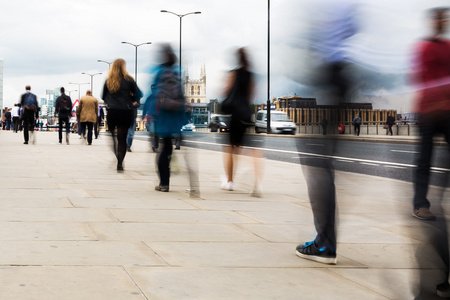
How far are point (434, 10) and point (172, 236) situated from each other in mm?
3054

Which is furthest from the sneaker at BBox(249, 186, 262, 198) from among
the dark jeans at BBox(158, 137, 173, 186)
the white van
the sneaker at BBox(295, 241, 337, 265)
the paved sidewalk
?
the white van

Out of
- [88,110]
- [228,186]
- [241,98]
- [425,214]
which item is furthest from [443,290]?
[88,110]

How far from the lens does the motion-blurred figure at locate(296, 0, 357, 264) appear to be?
2973mm

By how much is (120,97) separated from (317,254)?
6.70 meters

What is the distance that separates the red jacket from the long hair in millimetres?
7886

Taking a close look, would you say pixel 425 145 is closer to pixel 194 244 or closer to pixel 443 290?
pixel 443 290

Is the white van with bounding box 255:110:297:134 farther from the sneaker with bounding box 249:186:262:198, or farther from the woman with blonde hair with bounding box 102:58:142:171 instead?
the sneaker with bounding box 249:186:262:198

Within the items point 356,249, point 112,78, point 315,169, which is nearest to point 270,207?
point 356,249

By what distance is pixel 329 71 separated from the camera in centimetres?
311

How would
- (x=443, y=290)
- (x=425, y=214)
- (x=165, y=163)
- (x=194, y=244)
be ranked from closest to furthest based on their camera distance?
(x=425, y=214)
(x=443, y=290)
(x=194, y=244)
(x=165, y=163)

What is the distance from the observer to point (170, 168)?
25.0 ft

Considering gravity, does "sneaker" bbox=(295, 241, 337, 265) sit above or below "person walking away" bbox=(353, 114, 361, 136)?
below

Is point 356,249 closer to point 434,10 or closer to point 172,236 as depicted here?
point 172,236

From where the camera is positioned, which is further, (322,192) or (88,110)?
(88,110)
